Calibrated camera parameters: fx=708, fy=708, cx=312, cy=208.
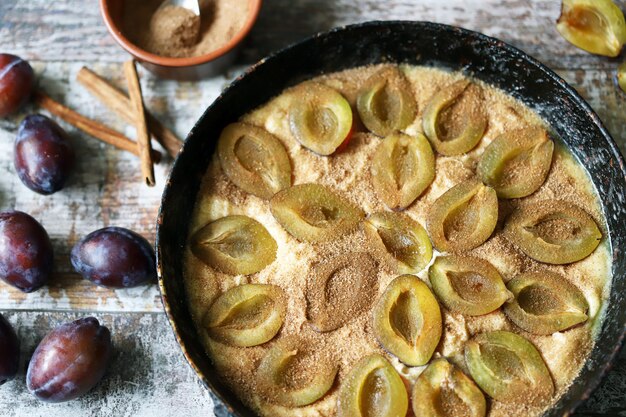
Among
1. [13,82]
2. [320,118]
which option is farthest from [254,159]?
[13,82]

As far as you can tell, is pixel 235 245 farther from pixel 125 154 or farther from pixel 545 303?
pixel 545 303

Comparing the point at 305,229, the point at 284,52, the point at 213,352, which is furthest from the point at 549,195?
the point at 213,352

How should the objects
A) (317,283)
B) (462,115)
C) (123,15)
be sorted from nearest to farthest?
(317,283) < (462,115) < (123,15)

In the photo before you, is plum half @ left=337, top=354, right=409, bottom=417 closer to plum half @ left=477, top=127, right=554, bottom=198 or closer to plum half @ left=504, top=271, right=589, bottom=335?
plum half @ left=504, top=271, right=589, bottom=335

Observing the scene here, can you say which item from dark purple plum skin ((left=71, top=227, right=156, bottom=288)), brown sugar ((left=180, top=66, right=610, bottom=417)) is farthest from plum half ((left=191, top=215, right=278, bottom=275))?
dark purple plum skin ((left=71, top=227, right=156, bottom=288))

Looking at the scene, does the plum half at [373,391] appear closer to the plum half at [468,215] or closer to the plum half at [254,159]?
the plum half at [468,215]

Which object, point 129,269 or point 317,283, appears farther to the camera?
point 129,269

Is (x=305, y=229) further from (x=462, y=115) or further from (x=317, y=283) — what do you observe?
(x=462, y=115)

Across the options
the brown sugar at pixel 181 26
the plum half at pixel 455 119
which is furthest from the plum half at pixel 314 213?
the brown sugar at pixel 181 26
